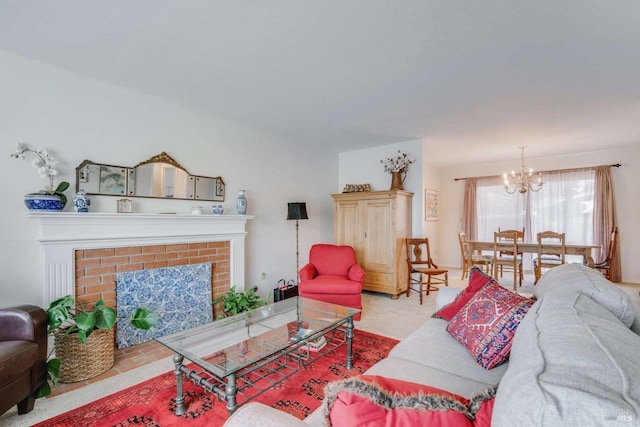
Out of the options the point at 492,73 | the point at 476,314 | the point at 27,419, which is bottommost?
the point at 27,419

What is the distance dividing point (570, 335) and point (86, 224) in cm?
315

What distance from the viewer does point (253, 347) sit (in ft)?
6.63

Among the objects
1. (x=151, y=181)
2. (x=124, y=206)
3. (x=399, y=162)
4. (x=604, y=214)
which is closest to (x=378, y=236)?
(x=399, y=162)

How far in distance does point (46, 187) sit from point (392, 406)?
9.80ft

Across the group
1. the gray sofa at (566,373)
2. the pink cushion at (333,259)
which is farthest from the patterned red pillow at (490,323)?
the pink cushion at (333,259)

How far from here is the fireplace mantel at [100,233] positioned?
2.34 metres

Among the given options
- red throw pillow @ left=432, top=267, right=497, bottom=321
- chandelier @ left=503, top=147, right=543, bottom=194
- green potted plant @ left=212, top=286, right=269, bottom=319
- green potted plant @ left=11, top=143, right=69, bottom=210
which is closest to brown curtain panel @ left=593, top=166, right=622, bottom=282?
chandelier @ left=503, top=147, right=543, bottom=194

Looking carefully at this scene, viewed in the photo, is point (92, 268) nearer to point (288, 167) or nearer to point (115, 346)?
point (115, 346)

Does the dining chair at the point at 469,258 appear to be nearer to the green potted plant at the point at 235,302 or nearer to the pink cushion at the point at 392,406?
the green potted plant at the point at 235,302

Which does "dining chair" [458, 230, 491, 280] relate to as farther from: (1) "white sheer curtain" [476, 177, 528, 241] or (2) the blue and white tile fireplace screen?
(2) the blue and white tile fireplace screen

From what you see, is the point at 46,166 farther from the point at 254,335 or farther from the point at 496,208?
the point at 496,208

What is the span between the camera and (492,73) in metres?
2.50

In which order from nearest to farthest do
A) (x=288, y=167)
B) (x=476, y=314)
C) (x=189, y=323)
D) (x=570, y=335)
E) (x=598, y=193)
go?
(x=570, y=335) → (x=476, y=314) → (x=189, y=323) → (x=288, y=167) → (x=598, y=193)

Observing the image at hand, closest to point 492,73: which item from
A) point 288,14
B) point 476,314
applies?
point 288,14
